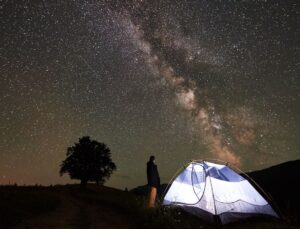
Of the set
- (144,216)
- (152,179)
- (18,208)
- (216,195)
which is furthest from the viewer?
(152,179)

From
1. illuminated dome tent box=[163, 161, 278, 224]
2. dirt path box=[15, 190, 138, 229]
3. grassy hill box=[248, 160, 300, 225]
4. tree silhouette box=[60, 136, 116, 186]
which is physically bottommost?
dirt path box=[15, 190, 138, 229]

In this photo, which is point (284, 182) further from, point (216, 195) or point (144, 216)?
point (144, 216)

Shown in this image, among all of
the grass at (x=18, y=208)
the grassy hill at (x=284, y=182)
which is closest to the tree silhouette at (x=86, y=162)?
the grass at (x=18, y=208)

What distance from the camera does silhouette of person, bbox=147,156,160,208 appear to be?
1359 centimetres

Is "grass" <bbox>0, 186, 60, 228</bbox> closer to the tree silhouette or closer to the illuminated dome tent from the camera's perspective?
the illuminated dome tent

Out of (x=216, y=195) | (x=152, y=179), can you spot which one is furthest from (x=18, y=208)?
(x=216, y=195)

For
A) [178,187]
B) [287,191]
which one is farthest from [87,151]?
[287,191]

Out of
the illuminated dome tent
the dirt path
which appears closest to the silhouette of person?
the dirt path

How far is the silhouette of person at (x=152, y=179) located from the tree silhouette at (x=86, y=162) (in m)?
23.5

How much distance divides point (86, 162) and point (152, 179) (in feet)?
78.3

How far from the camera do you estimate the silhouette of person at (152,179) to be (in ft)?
44.6

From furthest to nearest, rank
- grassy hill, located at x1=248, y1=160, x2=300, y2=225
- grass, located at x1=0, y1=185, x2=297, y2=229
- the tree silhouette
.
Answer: grassy hill, located at x1=248, y1=160, x2=300, y2=225 < the tree silhouette < grass, located at x1=0, y1=185, x2=297, y2=229

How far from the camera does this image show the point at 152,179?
13.8 m

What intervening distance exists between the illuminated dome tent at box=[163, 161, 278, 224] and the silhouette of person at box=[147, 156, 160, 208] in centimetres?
143
